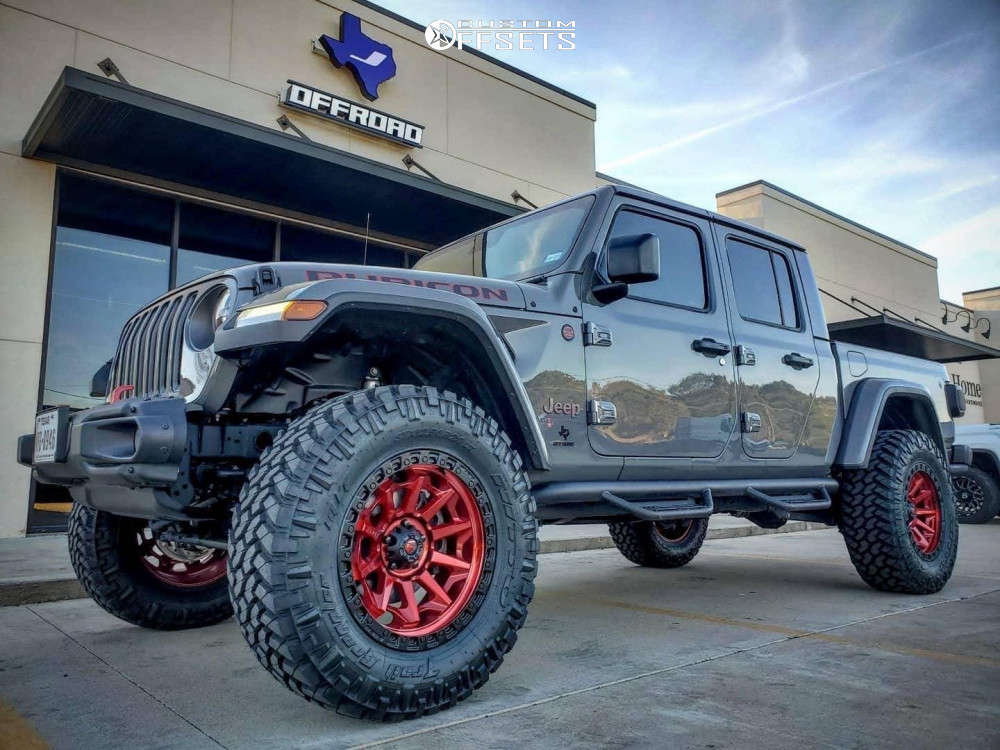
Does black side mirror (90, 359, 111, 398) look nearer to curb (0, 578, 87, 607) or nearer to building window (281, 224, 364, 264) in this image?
curb (0, 578, 87, 607)

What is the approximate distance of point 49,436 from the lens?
9.34 ft

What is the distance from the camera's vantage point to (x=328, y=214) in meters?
10.0

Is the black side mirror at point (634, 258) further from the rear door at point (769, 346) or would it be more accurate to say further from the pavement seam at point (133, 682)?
the pavement seam at point (133, 682)

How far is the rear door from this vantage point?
4035mm

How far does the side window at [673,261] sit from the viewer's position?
3723mm

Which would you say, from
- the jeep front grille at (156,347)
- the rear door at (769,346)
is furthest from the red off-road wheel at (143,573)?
the rear door at (769,346)

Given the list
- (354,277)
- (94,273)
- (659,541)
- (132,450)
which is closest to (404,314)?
(354,277)

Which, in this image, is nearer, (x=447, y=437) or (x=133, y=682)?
(x=447, y=437)

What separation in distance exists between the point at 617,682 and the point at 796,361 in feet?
7.82

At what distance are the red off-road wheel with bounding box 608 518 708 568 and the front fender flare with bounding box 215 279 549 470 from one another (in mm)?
3191

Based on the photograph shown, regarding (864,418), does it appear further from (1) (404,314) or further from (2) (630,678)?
(1) (404,314)

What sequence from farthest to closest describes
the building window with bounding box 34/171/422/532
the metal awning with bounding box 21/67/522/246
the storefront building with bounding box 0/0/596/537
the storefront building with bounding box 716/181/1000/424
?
the storefront building with bounding box 716/181/1000/424
the building window with bounding box 34/171/422/532
the storefront building with bounding box 0/0/596/537
the metal awning with bounding box 21/67/522/246

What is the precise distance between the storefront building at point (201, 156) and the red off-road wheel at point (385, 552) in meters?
4.58

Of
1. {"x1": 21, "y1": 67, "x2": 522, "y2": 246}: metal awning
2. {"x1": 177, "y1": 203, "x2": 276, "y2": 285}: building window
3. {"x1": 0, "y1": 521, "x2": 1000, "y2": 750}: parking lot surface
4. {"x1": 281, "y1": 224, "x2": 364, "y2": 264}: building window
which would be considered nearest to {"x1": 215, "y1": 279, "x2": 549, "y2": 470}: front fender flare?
{"x1": 0, "y1": 521, "x2": 1000, "y2": 750}: parking lot surface
